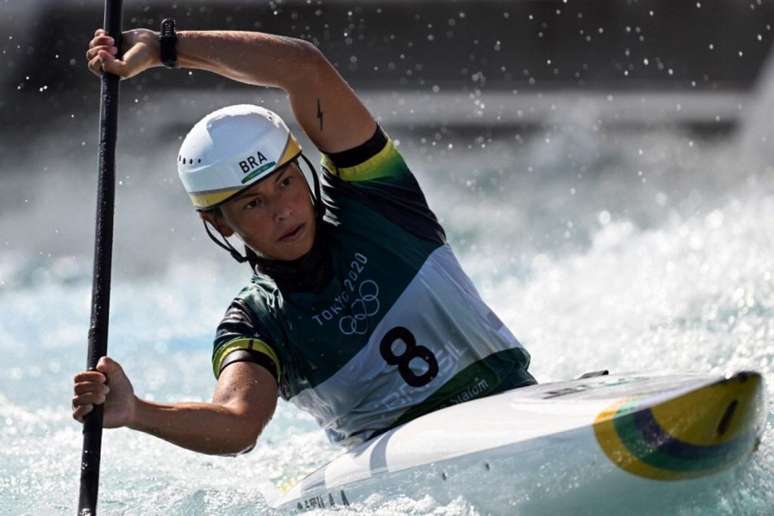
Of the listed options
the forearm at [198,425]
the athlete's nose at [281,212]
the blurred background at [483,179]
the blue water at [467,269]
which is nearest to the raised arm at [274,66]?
the athlete's nose at [281,212]

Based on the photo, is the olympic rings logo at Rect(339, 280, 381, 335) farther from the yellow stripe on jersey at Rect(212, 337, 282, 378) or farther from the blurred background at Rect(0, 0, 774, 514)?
the blurred background at Rect(0, 0, 774, 514)

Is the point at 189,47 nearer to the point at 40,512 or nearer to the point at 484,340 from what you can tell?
the point at 484,340

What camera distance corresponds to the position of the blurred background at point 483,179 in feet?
20.8

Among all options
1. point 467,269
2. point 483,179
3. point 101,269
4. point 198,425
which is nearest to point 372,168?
point 101,269

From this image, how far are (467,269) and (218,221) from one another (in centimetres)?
494

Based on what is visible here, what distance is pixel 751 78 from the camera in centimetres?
1160

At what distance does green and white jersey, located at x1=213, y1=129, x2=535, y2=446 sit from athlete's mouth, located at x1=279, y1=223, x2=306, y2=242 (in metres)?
0.17

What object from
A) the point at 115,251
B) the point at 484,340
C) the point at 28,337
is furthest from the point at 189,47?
the point at 115,251

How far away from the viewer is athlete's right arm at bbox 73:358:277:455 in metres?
3.17

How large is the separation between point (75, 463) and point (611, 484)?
8.39ft

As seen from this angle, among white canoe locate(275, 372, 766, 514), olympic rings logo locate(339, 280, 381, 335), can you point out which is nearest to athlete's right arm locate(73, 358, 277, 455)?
olympic rings logo locate(339, 280, 381, 335)

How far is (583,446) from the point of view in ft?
9.75

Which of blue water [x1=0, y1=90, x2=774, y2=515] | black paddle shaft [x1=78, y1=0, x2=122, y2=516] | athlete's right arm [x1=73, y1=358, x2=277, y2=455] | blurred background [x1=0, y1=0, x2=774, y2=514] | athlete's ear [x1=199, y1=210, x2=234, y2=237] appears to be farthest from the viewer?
blurred background [x1=0, y1=0, x2=774, y2=514]

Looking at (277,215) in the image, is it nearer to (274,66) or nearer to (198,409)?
(274,66)
